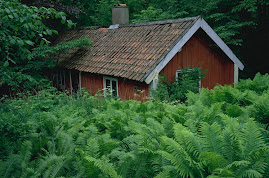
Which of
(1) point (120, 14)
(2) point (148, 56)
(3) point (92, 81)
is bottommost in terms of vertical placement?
(3) point (92, 81)

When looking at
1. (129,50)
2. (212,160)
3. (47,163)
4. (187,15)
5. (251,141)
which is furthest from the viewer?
(187,15)

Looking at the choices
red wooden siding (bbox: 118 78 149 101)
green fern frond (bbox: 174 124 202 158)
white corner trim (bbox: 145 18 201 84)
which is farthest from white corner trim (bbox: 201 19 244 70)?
green fern frond (bbox: 174 124 202 158)

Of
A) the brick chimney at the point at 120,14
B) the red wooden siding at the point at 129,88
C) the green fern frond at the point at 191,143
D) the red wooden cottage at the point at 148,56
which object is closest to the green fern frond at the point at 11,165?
the green fern frond at the point at 191,143

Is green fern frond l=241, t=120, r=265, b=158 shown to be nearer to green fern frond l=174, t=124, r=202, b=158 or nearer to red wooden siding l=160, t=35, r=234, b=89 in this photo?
green fern frond l=174, t=124, r=202, b=158

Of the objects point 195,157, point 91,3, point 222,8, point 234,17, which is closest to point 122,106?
point 195,157

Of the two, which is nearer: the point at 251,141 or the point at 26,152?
the point at 251,141

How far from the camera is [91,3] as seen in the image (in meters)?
22.6

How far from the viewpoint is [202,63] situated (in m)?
11.6

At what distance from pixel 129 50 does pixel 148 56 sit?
153 cm

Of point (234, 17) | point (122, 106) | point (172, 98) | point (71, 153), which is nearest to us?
point (71, 153)

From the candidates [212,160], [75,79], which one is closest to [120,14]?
[75,79]

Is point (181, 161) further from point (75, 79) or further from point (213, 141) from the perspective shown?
point (75, 79)

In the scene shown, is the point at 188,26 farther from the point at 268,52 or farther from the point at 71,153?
the point at 268,52

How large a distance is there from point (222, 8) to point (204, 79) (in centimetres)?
894
